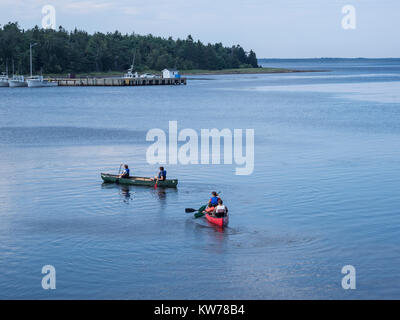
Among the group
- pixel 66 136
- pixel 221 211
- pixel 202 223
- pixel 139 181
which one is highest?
pixel 66 136

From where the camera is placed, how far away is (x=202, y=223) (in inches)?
1444

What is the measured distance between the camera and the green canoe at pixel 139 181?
1800 inches

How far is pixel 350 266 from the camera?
28922 millimetres

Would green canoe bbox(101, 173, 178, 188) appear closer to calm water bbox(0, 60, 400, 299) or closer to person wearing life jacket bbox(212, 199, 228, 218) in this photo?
calm water bbox(0, 60, 400, 299)

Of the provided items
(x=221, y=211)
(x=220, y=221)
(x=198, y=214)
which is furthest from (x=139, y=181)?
(x=220, y=221)

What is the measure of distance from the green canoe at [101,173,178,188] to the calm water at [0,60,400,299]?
0.55 m

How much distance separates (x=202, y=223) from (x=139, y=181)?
11.4 meters

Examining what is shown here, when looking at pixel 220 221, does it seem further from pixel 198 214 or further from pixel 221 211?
pixel 198 214

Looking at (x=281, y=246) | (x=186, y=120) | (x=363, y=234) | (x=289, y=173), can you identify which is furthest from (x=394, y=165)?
(x=186, y=120)

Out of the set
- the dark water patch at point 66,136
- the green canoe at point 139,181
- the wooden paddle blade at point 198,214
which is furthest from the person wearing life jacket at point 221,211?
the dark water patch at point 66,136

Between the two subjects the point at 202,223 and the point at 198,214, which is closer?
the point at 202,223

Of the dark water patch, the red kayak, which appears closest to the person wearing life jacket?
the red kayak

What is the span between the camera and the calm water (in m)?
27.0
